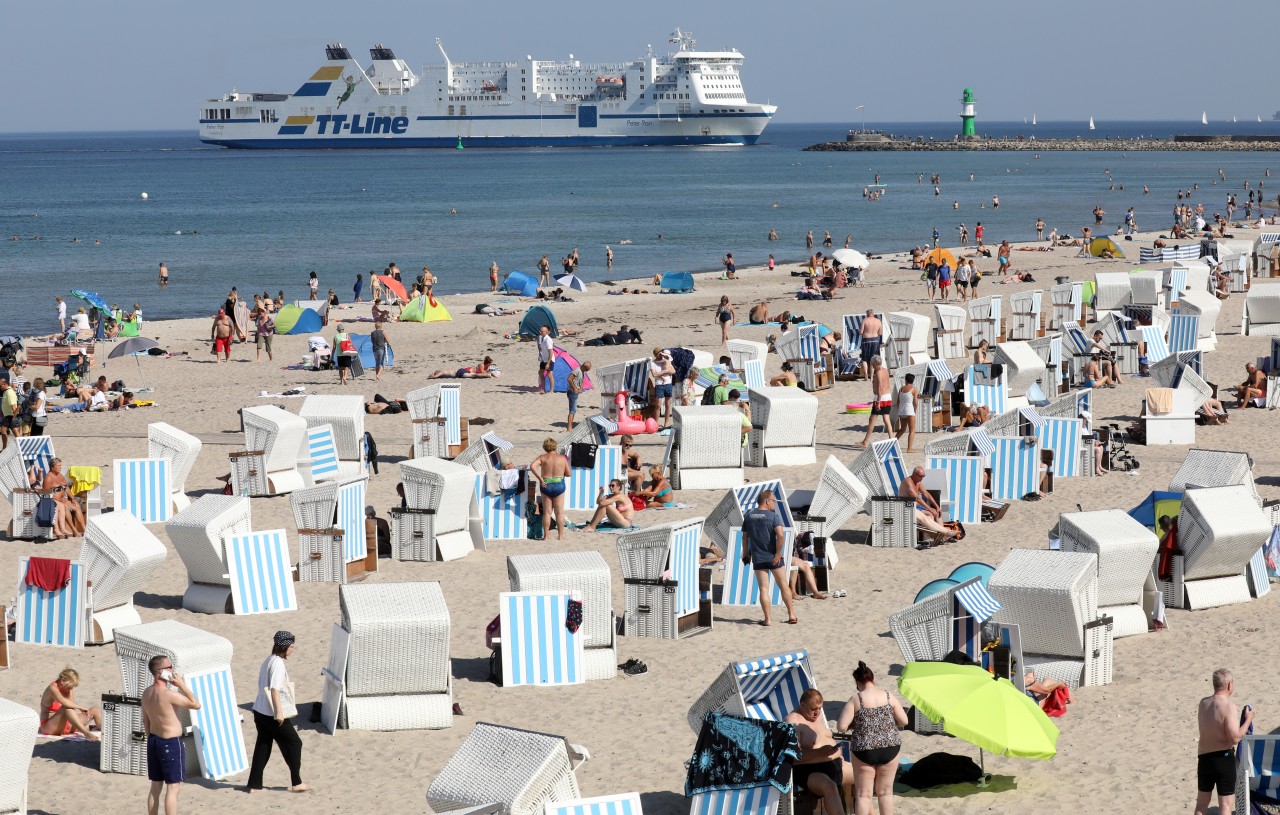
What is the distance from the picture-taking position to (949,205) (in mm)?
66562

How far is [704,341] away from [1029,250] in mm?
19729

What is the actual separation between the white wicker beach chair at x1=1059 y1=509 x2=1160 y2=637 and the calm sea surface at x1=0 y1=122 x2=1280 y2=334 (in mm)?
25858

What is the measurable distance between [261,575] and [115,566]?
0.98 m

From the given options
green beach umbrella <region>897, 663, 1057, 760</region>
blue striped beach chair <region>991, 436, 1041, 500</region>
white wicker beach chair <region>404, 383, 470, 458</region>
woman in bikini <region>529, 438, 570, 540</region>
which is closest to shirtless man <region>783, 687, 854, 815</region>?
green beach umbrella <region>897, 663, 1057, 760</region>

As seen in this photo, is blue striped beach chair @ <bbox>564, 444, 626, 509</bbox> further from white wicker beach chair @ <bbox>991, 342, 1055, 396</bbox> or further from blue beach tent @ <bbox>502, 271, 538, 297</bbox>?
blue beach tent @ <bbox>502, 271, 538, 297</bbox>

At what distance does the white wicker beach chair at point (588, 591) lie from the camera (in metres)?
8.33

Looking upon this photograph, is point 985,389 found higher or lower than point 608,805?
higher

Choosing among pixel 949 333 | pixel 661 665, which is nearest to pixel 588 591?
pixel 661 665

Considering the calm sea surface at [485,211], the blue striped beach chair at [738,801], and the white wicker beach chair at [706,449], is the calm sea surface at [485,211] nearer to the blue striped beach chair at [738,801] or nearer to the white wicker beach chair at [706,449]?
the white wicker beach chair at [706,449]

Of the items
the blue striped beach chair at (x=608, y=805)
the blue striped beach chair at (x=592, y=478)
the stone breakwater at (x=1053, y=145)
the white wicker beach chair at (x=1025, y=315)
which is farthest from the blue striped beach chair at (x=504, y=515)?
the stone breakwater at (x=1053, y=145)

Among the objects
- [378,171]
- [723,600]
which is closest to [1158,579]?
[723,600]

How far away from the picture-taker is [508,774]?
5.84 metres

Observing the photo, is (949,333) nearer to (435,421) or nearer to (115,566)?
(435,421)

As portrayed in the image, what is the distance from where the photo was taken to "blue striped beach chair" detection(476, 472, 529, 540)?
37.8 feet
